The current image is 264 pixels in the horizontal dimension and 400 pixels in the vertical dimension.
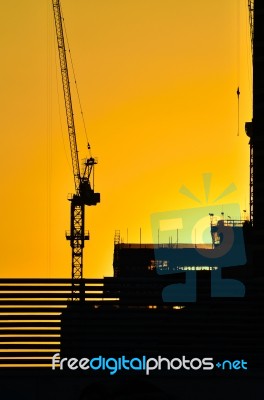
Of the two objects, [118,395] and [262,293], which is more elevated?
[262,293]

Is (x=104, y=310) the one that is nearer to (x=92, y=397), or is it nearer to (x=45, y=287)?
(x=45, y=287)

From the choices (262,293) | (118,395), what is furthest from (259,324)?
(118,395)

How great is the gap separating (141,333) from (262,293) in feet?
13.3

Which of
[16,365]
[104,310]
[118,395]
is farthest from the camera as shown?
[104,310]

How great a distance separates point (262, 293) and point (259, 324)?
1.10m

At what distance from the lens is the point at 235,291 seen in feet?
135

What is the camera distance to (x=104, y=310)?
42188 mm

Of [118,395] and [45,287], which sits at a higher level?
[45,287]

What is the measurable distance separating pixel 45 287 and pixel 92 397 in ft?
23.7

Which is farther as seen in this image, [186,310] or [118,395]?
[186,310]

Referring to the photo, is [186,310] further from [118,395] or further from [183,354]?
[118,395]

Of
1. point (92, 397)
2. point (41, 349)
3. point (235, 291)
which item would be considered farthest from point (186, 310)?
point (92, 397)

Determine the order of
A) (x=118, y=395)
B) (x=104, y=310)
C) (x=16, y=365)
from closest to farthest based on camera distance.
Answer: (x=118, y=395) → (x=16, y=365) → (x=104, y=310)

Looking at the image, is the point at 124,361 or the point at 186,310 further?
the point at 186,310
